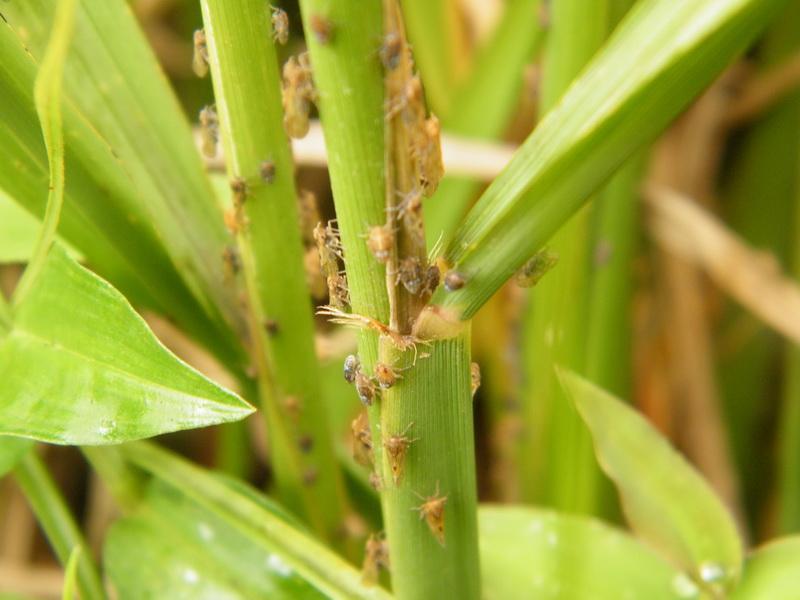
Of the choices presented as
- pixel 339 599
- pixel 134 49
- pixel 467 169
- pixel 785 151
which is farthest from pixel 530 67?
pixel 339 599

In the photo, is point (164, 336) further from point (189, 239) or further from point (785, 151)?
point (785, 151)

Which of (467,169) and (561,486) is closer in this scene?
(561,486)

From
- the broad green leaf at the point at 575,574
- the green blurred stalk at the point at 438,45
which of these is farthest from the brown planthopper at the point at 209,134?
the green blurred stalk at the point at 438,45

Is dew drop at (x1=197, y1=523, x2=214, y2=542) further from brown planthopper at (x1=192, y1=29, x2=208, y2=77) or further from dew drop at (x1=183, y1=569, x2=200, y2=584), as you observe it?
brown planthopper at (x1=192, y1=29, x2=208, y2=77)

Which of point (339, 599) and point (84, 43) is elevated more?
point (84, 43)

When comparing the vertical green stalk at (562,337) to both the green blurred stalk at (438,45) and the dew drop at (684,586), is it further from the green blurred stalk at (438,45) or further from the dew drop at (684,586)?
the green blurred stalk at (438,45)

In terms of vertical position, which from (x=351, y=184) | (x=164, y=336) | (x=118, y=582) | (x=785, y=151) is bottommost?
(x=118, y=582)

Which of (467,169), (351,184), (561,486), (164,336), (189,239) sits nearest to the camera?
(351,184)

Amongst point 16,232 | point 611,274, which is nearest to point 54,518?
point 16,232
